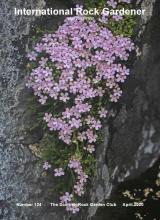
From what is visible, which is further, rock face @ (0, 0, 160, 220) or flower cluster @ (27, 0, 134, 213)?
flower cluster @ (27, 0, 134, 213)

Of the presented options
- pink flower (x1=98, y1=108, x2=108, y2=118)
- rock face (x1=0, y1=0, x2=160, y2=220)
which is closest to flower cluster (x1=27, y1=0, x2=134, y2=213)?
pink flower (x1=98, y1=108, x2=108, y2=118)

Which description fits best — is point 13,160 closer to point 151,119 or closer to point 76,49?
point 76,49

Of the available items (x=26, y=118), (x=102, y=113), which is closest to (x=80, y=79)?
(x=102, y=113)

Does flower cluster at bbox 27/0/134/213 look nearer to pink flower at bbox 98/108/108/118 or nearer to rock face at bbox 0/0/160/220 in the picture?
pink flower at bbox 98/108/108/118

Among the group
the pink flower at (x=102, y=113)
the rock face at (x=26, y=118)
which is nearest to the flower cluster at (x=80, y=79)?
the pink flower at (x=102, y=113)

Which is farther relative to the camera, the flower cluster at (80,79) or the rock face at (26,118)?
the flower cluster at (80,79)

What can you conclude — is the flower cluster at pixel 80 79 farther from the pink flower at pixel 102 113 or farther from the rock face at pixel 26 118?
the rock face at pixel 26 118
